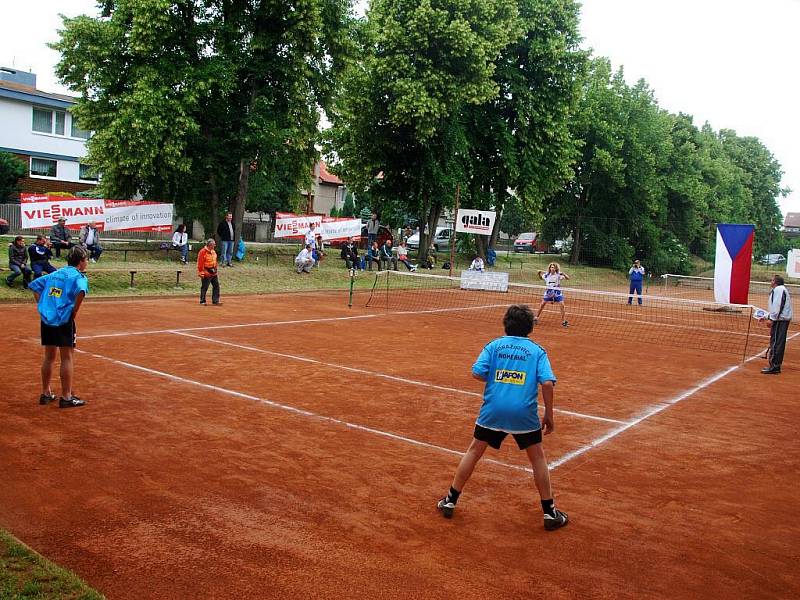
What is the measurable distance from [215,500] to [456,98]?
2917 cm

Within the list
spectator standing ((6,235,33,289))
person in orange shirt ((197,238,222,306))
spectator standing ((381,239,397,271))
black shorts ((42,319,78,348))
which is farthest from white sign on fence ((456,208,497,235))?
black shorts ((42,319,78,348))

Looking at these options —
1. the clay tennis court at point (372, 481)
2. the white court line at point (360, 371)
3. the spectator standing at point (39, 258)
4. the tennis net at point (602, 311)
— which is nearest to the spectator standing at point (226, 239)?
the tennis net at point (602, 311)

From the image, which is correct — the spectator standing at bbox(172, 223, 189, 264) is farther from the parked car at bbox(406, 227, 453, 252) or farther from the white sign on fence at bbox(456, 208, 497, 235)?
the parked car at bbox(406, 227, 453, 252)

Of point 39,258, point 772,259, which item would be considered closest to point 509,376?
point 39,258

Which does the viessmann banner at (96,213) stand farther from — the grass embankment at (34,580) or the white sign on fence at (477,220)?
the grass embankment at (34,580)

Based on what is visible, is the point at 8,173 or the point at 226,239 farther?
the point at 8,173

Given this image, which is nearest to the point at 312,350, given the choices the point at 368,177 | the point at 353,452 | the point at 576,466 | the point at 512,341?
the point at 353,452

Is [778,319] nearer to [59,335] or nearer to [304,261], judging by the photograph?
[59,335]

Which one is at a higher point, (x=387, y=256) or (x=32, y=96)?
(x=32, y=96)

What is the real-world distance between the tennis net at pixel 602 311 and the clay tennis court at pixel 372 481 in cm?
665

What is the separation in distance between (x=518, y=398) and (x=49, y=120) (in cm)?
4503

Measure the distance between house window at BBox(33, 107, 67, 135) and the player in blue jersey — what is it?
44008 mm

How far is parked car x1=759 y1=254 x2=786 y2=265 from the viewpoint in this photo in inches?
2755

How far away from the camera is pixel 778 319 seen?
14.3 meters
